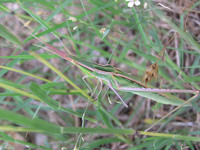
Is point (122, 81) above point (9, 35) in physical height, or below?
Answer: below

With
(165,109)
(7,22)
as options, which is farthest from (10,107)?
(165,109)

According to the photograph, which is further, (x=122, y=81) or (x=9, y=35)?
(x=122, y=81)

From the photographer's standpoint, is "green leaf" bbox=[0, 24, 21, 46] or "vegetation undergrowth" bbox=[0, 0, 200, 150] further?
"vegetation undergrowth" bbox=[0, 0, 200, 150]

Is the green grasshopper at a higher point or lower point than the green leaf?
lower

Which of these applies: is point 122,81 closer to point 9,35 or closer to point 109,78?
point 109,78

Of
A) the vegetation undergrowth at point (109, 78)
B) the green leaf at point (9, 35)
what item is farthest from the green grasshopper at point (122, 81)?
the green leaf at point (9, 35)

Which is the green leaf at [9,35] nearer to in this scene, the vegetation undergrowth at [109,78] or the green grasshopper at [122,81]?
the vegetation undergrowth at [109,78]

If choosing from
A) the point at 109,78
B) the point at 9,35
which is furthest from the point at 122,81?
the point at 9,35

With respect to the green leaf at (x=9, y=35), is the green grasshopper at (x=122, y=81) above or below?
below

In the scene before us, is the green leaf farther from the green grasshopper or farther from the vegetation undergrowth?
the green grasshopper

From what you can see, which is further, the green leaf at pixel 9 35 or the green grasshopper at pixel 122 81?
the green grasshopper at pixel 122 81

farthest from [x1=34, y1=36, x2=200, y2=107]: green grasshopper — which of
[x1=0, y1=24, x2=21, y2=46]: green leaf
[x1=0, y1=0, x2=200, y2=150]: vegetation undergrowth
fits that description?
[x1=0, y1=24, x2=21, y2=46]: green leaf
